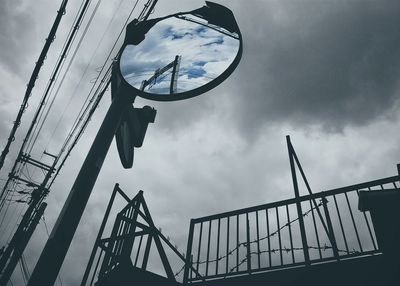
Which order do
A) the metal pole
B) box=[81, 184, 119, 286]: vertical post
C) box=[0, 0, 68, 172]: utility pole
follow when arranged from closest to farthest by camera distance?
the metal pole, box=[81, 184, 119, 286]: vertical post, box=[0, 0, 68, 172]: utility pole

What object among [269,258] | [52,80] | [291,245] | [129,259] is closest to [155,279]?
[129,259]

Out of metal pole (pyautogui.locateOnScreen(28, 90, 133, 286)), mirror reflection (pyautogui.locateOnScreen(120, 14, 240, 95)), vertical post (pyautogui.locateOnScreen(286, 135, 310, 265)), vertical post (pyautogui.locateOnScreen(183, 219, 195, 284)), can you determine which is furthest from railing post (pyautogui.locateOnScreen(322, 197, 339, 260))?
metal pole (pyautogui.locateOnScreen(28, 90, 133, 286))

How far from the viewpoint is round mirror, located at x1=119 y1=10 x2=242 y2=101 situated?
4590 millimetres

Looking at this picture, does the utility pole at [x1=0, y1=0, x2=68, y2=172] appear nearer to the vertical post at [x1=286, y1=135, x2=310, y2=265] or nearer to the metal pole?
the metal pole

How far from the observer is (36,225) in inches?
688

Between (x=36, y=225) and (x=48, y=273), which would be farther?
(x=36, y=225)

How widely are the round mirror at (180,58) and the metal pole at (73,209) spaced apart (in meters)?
1.05

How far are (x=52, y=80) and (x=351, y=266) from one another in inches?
340

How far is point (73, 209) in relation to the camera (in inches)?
122

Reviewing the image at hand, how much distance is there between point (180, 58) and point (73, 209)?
3.47 m

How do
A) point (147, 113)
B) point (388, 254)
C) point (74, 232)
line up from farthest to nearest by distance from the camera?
1. point (147, 113)
2. point (388, 254)
3. point (74, 232)

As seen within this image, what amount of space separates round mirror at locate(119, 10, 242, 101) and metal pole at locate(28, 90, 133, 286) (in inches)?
41.3

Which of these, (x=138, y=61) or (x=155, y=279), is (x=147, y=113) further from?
(x=155, y=279)

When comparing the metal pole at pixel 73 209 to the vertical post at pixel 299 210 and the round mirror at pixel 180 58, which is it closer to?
the round mirror at pixel 180 58
